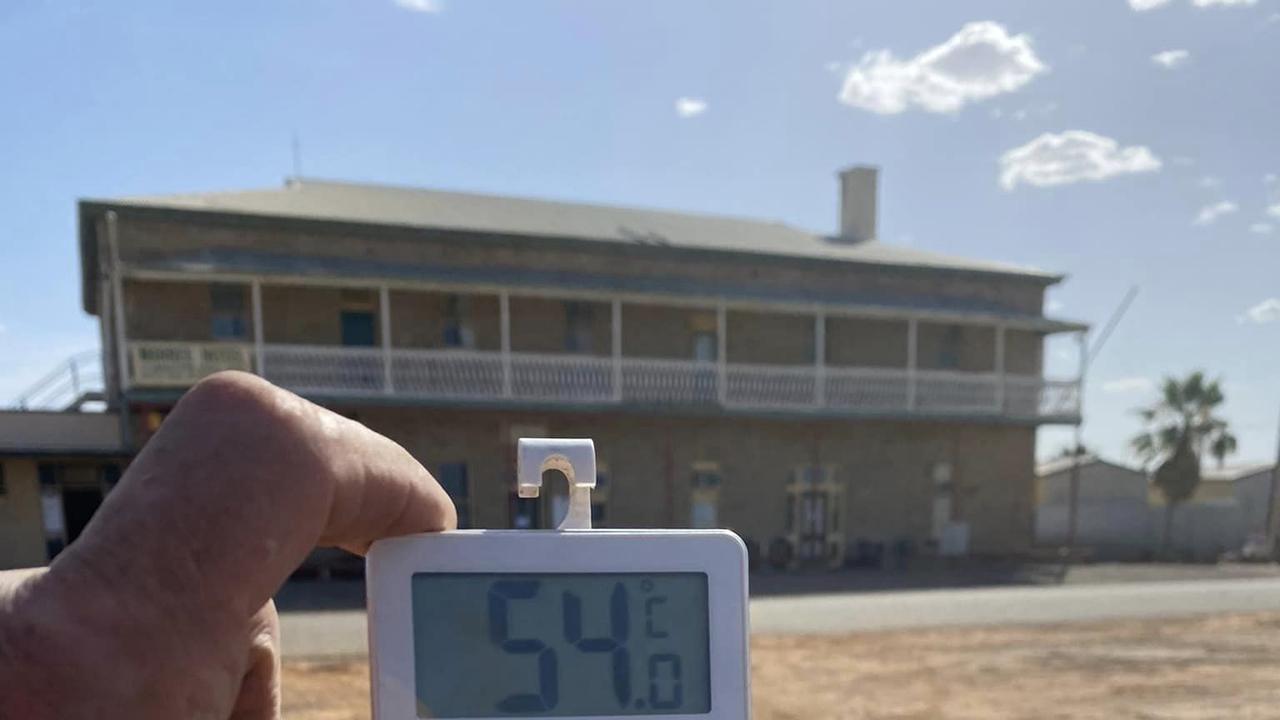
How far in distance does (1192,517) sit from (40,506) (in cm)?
3730

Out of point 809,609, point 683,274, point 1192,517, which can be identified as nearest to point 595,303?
point 683,274

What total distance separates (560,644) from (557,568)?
0.14m

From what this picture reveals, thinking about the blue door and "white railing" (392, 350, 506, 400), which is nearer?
"white railing" (392, 350, 506, 400)

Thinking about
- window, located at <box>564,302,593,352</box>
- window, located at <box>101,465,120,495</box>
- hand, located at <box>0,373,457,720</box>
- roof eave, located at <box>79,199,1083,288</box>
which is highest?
roof eave, located at <box>79,199,1083,288</box>

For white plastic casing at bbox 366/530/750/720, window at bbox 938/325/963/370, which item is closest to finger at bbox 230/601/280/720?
white plastic casing at bbox 366/530/750/720

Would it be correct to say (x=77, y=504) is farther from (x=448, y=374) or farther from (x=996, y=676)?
(x=996, y=676)

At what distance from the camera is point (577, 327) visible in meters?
17.1

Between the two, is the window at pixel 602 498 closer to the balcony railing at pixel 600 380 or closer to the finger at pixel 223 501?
the balcony railing at pixel 600 380

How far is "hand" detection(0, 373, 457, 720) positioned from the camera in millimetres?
777

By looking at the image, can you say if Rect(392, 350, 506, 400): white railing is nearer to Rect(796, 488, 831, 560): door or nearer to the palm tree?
Rect(796, 488, 831, 560): door

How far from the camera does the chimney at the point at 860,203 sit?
2309cm

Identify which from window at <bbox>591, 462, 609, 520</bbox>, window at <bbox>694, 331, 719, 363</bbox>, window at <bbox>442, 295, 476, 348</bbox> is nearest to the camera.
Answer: window at <bbox>442, 295, 476, 348</bbox>

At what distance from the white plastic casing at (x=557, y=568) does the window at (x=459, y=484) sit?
14.5 meters

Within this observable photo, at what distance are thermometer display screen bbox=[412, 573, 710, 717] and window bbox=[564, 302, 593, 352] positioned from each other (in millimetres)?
15737
